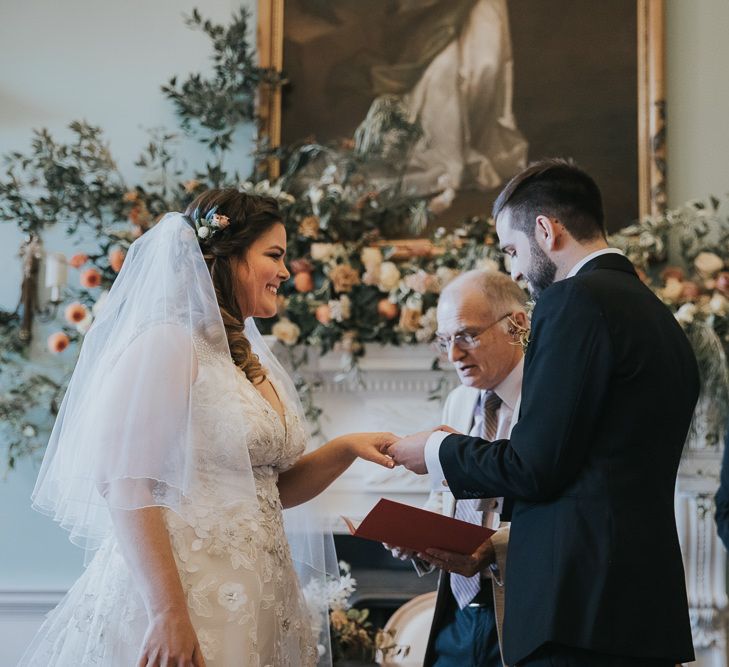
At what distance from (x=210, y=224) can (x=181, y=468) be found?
28.4 inches

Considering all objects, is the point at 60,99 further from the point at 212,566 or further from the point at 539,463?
the point at 539,463

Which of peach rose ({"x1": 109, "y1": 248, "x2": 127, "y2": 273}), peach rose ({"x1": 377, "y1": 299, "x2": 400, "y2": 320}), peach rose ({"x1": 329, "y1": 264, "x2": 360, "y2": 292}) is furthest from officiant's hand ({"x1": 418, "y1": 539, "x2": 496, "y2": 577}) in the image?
peach rose ({"x1": 109, "y1": 248, "x2": 127, "y2": 273})

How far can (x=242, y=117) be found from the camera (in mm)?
4938

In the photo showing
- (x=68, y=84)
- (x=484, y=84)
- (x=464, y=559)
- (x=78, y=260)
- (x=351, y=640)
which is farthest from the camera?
(x=68, y=84)

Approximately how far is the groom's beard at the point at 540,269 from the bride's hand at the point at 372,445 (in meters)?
0.71

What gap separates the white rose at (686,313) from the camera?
4.16 meters

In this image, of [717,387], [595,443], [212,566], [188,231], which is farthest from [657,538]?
[717,387]

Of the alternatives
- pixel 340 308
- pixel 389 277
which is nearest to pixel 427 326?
pixel 389 277

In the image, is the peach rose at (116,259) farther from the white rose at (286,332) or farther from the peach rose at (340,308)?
the peach rose at (340,308)

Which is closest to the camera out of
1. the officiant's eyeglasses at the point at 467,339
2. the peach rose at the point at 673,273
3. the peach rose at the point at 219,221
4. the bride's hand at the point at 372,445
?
the peach rose at the point at 219,221

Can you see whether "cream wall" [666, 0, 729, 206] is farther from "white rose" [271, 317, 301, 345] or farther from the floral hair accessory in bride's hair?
the floral hair accessory in bride's hair

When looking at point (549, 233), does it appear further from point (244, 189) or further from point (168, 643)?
point (244, 189)

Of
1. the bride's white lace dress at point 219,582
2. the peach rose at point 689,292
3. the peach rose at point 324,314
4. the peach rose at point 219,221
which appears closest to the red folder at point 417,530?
the bride's white lace dress at point 219,582

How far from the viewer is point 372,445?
280cm
